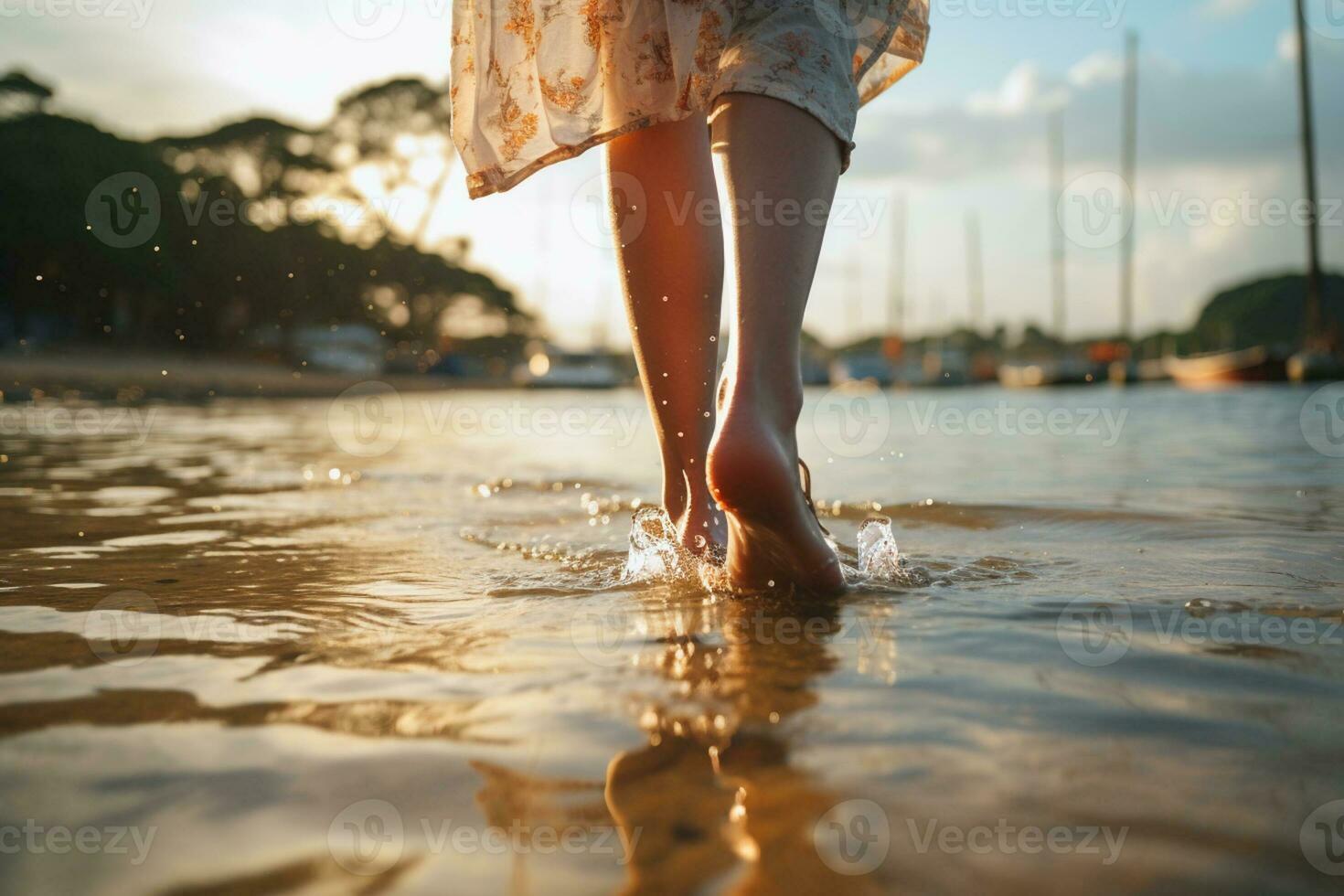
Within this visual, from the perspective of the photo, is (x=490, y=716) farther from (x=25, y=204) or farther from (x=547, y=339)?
(x=547, y=339)

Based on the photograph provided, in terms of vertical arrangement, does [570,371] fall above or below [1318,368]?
above

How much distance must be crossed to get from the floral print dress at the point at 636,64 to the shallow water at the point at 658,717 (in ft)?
2.12

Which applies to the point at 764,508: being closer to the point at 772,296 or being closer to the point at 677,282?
the point at 772,296

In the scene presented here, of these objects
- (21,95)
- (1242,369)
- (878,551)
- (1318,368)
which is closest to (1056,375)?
(1242,369)

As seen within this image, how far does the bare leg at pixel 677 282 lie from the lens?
150 centimetres

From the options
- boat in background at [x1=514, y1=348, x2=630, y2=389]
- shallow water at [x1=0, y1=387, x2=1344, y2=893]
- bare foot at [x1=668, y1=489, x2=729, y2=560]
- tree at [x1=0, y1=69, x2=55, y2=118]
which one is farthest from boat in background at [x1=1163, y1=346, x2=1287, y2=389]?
tree at [x1=0, y1=69, x2=55, y2=118]

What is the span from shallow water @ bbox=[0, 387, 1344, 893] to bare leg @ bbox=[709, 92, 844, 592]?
6cm

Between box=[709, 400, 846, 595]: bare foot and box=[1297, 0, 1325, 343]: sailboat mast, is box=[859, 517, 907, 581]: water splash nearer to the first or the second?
box=[709, 400, 846, 595]: bare foot

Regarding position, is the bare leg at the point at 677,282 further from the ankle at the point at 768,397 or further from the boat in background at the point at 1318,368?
the boat in background at the point at 1318,368

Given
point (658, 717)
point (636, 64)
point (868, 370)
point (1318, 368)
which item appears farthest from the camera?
point (868, 370)

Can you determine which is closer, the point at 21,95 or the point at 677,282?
the point at 677,282

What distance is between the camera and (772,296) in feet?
4.07

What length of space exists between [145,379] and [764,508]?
16944 mm

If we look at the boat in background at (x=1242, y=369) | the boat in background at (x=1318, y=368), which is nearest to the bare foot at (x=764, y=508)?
the boat in background at (x=1318, y=368)
